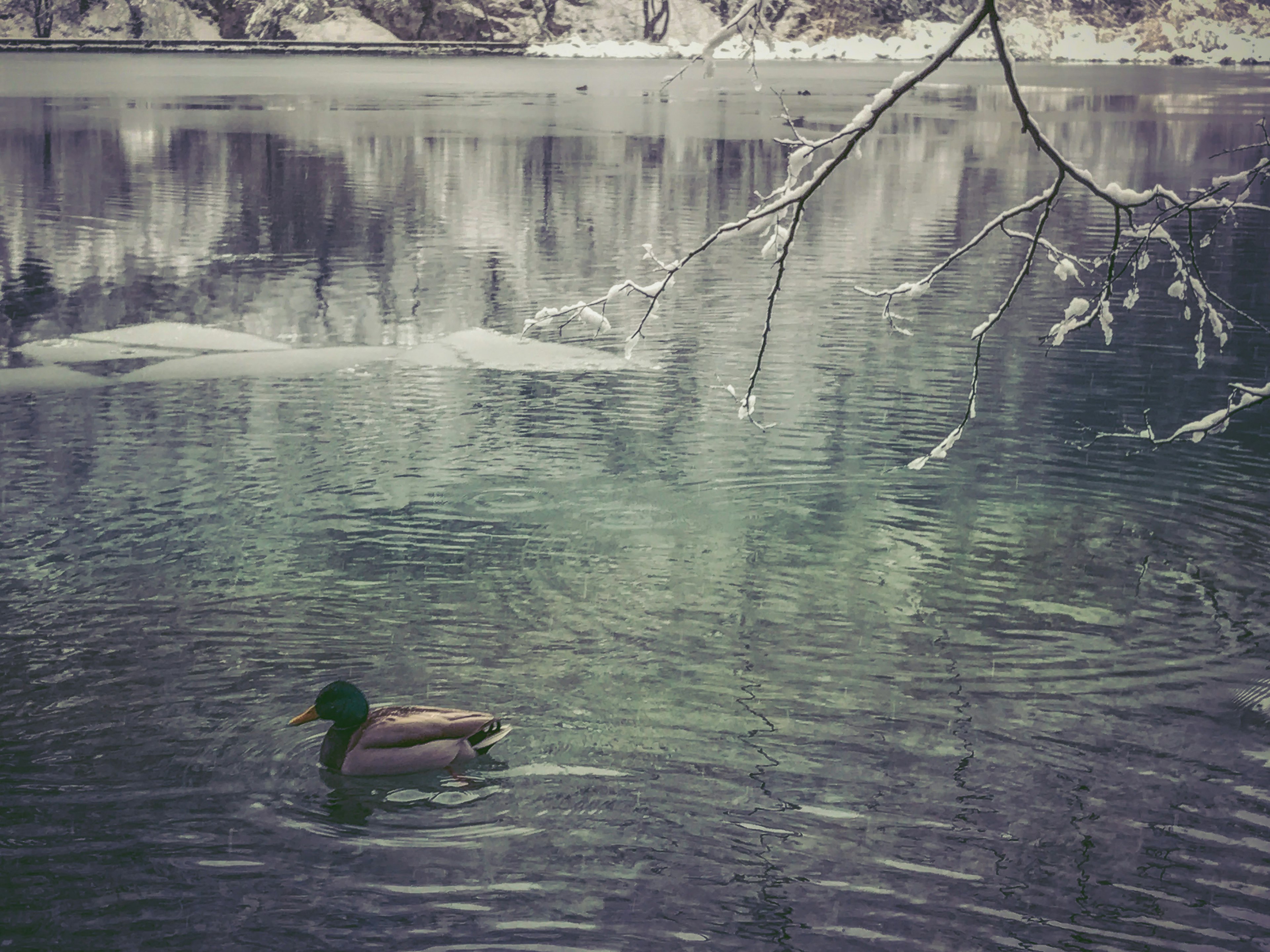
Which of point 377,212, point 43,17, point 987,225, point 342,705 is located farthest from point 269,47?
point 987,225

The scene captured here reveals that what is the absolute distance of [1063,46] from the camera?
162000mm

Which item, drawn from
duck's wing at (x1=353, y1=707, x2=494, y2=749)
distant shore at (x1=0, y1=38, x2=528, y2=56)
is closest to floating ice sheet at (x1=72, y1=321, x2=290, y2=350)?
duck's wing at (x1=353, y1=707, x2=494, y2=749)

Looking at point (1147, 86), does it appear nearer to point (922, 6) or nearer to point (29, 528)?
point (922, 6)

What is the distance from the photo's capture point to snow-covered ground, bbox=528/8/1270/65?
152 metres

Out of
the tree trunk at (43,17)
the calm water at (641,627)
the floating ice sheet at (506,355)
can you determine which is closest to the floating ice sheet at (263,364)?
the calm water at (641,627)

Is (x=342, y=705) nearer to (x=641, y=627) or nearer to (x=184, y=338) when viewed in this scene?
(x=641, y=627)

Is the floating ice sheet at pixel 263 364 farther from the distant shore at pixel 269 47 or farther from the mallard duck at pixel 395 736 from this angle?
the distant shore at pixel 269 47

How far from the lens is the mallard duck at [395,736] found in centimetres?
675

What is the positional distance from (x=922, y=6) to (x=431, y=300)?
536 ft

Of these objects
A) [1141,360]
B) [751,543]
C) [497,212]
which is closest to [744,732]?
[751,543]

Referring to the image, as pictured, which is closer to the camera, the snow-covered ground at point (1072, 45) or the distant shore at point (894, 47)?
the distant shore at point (894, 47)

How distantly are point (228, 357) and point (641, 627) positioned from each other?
347 inches

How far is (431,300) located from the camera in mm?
18766

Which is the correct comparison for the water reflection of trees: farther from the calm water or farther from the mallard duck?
the mallard duck
